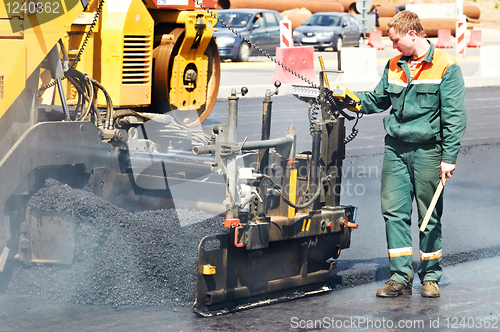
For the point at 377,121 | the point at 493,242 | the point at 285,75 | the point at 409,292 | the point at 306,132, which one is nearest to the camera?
the point at 409,292

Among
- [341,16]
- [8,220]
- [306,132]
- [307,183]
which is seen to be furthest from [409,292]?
[341,16]

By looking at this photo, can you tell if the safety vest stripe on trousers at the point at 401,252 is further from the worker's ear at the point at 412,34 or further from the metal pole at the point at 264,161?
the worker's ear at the point at 412,34

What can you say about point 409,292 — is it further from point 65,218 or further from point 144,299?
point 65,218

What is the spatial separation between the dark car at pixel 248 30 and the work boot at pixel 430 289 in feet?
64.4

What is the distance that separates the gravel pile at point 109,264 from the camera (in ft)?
14.8

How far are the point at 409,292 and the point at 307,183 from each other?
99cm

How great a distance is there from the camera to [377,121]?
A: 1328cm

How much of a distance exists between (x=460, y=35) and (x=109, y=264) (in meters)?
23.8

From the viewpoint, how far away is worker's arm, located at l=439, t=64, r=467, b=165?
15.1ft

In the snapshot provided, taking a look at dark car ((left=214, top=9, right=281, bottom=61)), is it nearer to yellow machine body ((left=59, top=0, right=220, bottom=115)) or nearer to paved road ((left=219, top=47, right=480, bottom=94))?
paved road ((left=219, top=47, right=480, bottom=94))

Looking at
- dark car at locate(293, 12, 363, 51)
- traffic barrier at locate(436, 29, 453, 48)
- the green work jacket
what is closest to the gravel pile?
the green work jacket

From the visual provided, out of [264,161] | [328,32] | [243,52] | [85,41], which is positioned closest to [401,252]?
[264,161]

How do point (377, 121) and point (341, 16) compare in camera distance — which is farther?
point (341, 16)

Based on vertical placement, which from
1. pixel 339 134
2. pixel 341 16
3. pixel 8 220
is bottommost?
pixel 8 220
